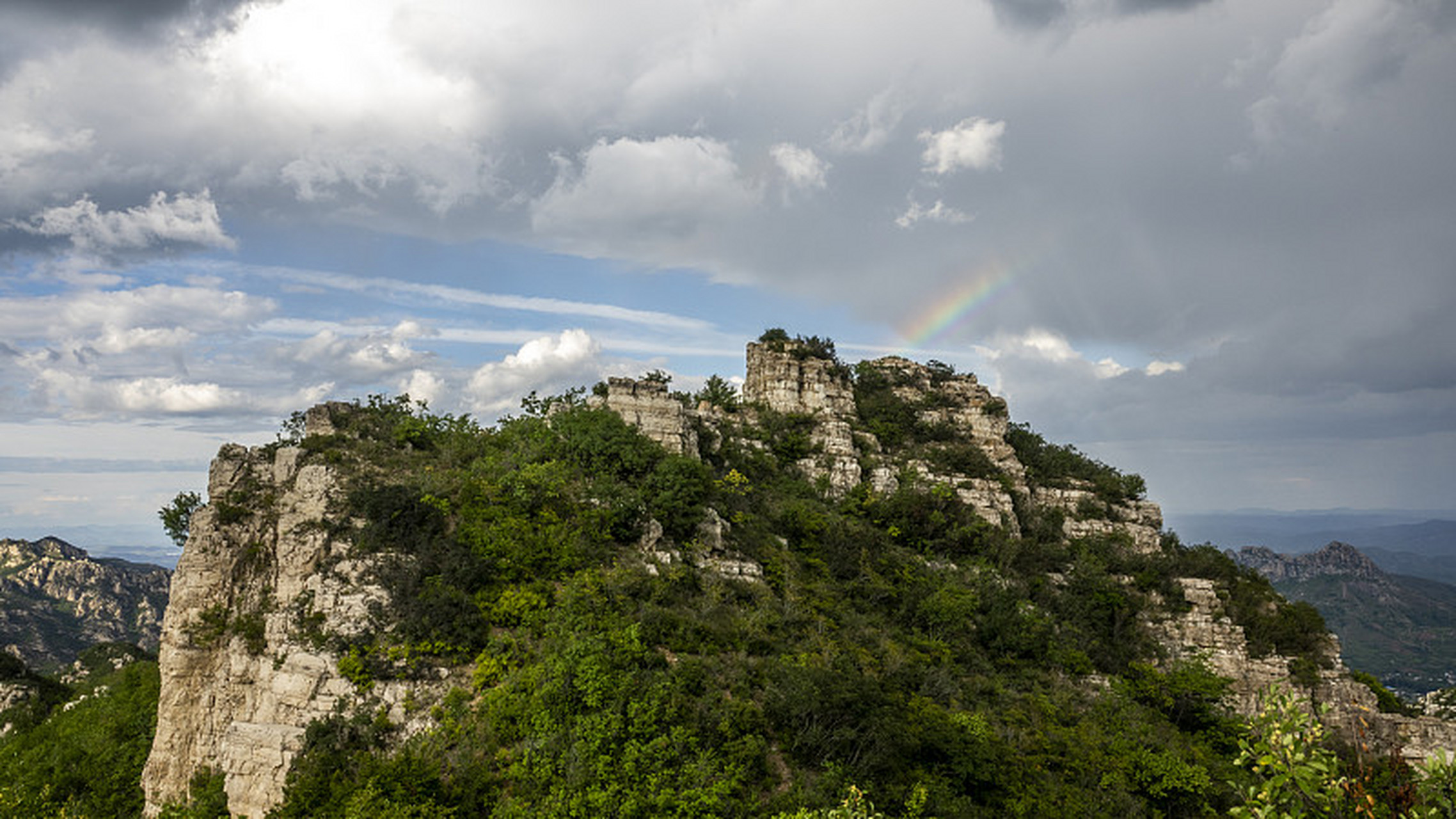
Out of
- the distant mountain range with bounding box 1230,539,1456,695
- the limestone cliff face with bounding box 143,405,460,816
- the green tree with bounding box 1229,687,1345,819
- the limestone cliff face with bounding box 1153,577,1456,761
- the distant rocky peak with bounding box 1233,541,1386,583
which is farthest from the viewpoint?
the distant rocky peak with bounding box 1233,541,1386,583

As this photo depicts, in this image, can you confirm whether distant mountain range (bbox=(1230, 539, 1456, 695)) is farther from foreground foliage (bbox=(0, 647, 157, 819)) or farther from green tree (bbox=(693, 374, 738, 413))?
foreground foliage (bbox=(0, 647, 157, 819))

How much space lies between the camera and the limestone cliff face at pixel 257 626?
19547mm

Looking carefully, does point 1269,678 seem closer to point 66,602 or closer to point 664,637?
point 664,637

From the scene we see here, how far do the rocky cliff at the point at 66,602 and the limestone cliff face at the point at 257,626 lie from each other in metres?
93.4

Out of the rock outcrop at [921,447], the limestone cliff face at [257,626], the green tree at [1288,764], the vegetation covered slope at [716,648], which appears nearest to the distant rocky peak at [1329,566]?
the rock outcrop at [921,447]

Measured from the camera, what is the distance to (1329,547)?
195m

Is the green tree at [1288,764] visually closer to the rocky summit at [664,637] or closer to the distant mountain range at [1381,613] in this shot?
the rocky summit at [664,637]

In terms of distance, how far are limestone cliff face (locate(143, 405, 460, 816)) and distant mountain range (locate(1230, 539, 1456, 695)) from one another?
6090 inches

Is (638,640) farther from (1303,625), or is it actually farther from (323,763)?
(1303,625)

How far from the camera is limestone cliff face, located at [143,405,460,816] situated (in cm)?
1955

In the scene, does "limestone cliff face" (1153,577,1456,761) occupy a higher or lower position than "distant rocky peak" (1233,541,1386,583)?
higher

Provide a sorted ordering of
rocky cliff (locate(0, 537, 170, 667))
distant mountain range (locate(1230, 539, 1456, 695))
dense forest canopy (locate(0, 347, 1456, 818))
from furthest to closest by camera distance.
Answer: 1. distant mountain range (locate(1230, 539, 1456, 695))
2. rocky cliff (locate(0, 537, 170, 667))
3. dense forest canopy (locate(0, 347, 1456, 818))

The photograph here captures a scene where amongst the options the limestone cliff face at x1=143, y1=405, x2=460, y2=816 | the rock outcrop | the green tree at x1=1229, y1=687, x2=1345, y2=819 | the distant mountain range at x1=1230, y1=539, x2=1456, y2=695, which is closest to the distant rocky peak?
the distant mountain range at x1=1230, y1=539, x2=1456, y2=695

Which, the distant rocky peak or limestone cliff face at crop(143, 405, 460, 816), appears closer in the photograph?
limestone cliff face at crop(143, 405, 460, 816)
